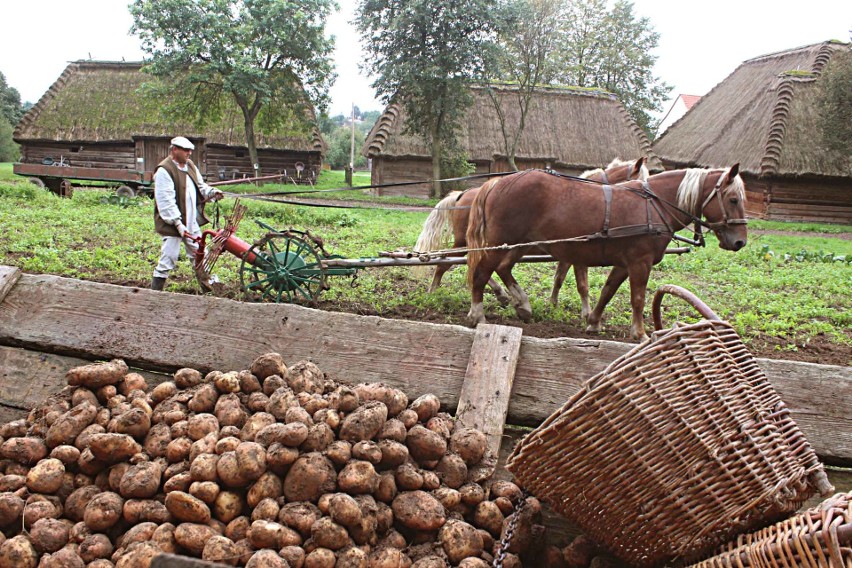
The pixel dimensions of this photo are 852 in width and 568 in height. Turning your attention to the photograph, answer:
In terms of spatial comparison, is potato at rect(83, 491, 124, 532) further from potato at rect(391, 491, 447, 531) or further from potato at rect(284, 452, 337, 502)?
potato at rect(391, 491, 447, 531)

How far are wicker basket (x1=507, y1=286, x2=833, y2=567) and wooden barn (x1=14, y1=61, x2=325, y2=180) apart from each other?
2844cm

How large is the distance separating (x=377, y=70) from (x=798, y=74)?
1537cm

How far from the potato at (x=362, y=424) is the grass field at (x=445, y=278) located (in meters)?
3.95

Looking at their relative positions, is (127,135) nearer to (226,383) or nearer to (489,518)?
(226,383)

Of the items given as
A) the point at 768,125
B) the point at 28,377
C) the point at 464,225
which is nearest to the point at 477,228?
the point at 464,225

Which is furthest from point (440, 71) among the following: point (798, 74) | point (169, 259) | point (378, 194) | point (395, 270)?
point (169, 259)

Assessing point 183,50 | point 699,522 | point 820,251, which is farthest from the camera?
point 183,50

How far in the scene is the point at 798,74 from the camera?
23938 millimetres

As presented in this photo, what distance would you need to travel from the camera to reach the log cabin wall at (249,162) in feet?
101

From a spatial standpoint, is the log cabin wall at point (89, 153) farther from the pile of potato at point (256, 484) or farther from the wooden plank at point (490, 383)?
the wooden plank at point (490, 383)

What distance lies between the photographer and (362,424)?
2.60 metres

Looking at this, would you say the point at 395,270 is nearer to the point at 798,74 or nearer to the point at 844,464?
the point at 844,464

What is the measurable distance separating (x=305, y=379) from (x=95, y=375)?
0.97m

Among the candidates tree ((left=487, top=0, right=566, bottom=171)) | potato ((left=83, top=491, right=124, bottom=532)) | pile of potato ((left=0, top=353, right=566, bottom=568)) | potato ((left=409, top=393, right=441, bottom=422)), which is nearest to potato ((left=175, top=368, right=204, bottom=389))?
pile of potato ((left=0, top=353, right=566, bottom=568))
